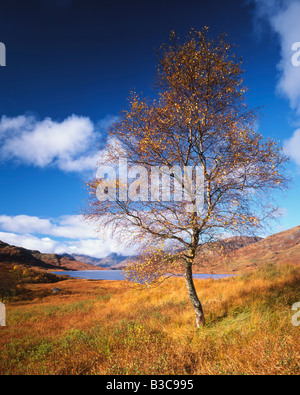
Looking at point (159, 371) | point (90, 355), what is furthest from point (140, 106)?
point (90, 355)

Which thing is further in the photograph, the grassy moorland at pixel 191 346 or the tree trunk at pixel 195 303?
the tree trunk at pixel 195 303

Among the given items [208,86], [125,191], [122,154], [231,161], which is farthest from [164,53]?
[125,191]

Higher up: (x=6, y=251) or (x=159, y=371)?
(x=159, y=371)

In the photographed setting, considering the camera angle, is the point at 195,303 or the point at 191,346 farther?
the point at 195,303

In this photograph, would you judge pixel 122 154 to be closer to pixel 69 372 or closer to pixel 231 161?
pixel 231 161

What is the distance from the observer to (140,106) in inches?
295

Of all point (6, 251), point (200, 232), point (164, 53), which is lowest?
point (6, 251)

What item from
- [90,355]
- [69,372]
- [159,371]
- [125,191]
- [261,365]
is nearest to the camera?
[261,365]

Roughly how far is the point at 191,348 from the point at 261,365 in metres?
2.14

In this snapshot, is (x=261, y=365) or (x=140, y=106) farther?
(x=140, y=106)

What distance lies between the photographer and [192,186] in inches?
285

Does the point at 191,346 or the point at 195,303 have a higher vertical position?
the point at 195,303

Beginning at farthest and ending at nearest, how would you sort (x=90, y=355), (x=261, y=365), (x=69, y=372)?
(x=90, y=355) < (x=69, y=372) < (x=261, y=365)

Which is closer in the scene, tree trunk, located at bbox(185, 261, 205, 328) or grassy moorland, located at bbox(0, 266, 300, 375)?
grassy moorland, located at bbox(0, 266, 300, 375)
